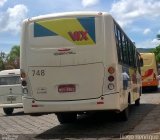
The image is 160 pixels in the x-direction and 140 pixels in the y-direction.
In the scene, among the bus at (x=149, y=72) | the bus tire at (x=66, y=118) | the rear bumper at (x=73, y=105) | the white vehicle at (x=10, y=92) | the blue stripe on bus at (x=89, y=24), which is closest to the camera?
the rear bumper at (x=73, y=105)

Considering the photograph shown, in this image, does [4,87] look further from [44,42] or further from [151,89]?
[151,89]

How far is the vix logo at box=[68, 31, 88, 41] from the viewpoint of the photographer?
12781 mm

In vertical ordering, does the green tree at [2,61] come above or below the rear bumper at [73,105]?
above

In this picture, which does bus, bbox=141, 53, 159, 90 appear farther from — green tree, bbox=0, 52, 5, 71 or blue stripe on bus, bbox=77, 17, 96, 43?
green tree, bbox=0, 52, 5, 71

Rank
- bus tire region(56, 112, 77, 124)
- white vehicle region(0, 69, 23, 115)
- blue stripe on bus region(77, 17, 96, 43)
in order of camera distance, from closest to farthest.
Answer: blue stripe on bus region(77, 17, 96, 43)
bus tire region(56, 112, 77, 124)
white vehicle region(0, 69, 23, 115)

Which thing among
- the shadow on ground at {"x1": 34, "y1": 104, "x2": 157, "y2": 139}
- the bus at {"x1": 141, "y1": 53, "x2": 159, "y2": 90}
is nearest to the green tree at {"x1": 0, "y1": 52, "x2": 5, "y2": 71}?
the bus at {"x1": 141, "y1": 53, "x2": 159, "y2": 90}

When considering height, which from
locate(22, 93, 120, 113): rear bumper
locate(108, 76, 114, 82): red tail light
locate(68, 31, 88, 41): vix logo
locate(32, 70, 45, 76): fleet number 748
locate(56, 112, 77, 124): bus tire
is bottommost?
locate(56, 112, 77, 124): bus tire

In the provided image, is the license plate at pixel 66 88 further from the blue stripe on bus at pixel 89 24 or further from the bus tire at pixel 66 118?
the bus tire at pixel 66 118

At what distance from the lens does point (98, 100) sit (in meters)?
12.5

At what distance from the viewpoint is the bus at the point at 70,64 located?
12555 mm

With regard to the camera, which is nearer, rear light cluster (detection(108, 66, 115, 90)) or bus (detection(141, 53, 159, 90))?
rear light cluster (detection(108, 66, 115, 90))

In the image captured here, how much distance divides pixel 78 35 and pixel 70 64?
2.56 ft

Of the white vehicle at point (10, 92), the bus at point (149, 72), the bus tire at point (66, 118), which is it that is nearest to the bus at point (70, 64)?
the bus tire at point (66, 118)

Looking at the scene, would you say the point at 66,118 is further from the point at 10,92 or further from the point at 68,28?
the point at 10,92
